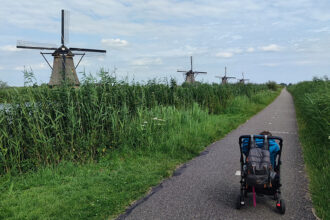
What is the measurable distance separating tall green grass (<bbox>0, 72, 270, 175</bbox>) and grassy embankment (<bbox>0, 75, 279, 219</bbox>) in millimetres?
23

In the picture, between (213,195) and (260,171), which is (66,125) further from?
(260,171)

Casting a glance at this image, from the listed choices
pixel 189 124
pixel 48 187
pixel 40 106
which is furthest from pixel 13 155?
pixel 189 124

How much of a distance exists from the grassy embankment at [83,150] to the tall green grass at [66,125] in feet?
0.08

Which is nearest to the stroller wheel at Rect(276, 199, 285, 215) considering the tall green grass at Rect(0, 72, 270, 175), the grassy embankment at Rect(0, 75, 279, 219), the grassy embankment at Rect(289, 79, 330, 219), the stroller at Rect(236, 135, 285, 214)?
the stroller at Rect(236, 135, 285, 214)

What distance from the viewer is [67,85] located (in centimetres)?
803

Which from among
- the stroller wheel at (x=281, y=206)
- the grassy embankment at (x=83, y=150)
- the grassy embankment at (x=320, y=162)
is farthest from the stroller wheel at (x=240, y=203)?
the grassy embankment at (x=83, y=150)

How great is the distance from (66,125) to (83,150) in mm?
862

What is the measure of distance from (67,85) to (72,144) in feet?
6.06

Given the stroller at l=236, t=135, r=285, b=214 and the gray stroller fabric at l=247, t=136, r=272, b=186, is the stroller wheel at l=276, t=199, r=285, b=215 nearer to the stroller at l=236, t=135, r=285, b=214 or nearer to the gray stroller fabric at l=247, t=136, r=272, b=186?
the stroller at l=236, t=135, r=285, b=214

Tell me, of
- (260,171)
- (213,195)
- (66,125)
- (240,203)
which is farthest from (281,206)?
(66,125)

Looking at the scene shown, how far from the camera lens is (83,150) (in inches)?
293

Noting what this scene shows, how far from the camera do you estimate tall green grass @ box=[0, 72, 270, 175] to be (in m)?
7.00

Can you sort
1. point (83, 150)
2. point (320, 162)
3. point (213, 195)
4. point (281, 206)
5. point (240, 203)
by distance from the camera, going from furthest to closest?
point (83, 150) → point (320, 162) → point (213, 195) → point (240, 203) → point (281, 206)

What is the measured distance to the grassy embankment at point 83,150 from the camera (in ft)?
15.8
